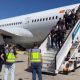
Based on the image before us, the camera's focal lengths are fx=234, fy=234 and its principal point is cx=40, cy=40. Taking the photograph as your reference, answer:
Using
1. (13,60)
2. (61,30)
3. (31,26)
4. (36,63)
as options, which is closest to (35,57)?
(36,63)

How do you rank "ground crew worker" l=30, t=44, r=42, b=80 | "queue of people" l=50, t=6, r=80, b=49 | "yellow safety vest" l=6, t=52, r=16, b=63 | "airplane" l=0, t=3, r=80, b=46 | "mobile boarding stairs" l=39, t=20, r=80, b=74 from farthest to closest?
1. "airplane" l=0, t=3, r=80, b=46
2. "queue of people" l=50, t=6, r=80, b=49
3. "mobile boarding stairs" l=39, t=20, r=80, b=74
4. "yellow safety vest" l=6, t=52, r=16, b=63
5. "ground crew worker" l=30, t=44, r=42, b=80

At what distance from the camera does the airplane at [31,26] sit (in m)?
20.8

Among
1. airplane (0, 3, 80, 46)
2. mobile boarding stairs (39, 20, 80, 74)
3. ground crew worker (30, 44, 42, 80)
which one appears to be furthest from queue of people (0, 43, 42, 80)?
airplane (0, 3, 80, 46)

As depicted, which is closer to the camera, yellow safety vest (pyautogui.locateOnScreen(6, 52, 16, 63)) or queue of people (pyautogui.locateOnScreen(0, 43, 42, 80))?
queue of people (pyautogui.locateOnScreen(0, 43, 42, 80))

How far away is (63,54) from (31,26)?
10645 mm

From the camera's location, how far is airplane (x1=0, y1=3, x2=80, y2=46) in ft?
68.3

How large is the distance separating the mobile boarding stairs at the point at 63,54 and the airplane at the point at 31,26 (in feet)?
20.0

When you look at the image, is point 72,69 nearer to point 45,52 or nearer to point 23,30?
point 45,52

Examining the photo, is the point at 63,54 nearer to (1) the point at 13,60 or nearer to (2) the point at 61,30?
(2) the point at 61,30

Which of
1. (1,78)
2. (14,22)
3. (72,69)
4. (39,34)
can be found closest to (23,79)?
(1,78)

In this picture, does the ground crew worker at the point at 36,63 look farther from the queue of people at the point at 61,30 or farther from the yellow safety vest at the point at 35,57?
the queue of people at the point at 61,30

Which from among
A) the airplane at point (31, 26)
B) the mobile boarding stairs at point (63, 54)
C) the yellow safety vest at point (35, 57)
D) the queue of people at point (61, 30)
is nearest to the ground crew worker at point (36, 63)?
the yellow safety vest at point (35, 57)

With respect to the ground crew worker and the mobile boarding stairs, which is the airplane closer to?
the mobile boarding stairs

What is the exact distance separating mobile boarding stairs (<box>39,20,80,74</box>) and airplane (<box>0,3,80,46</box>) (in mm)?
6098
